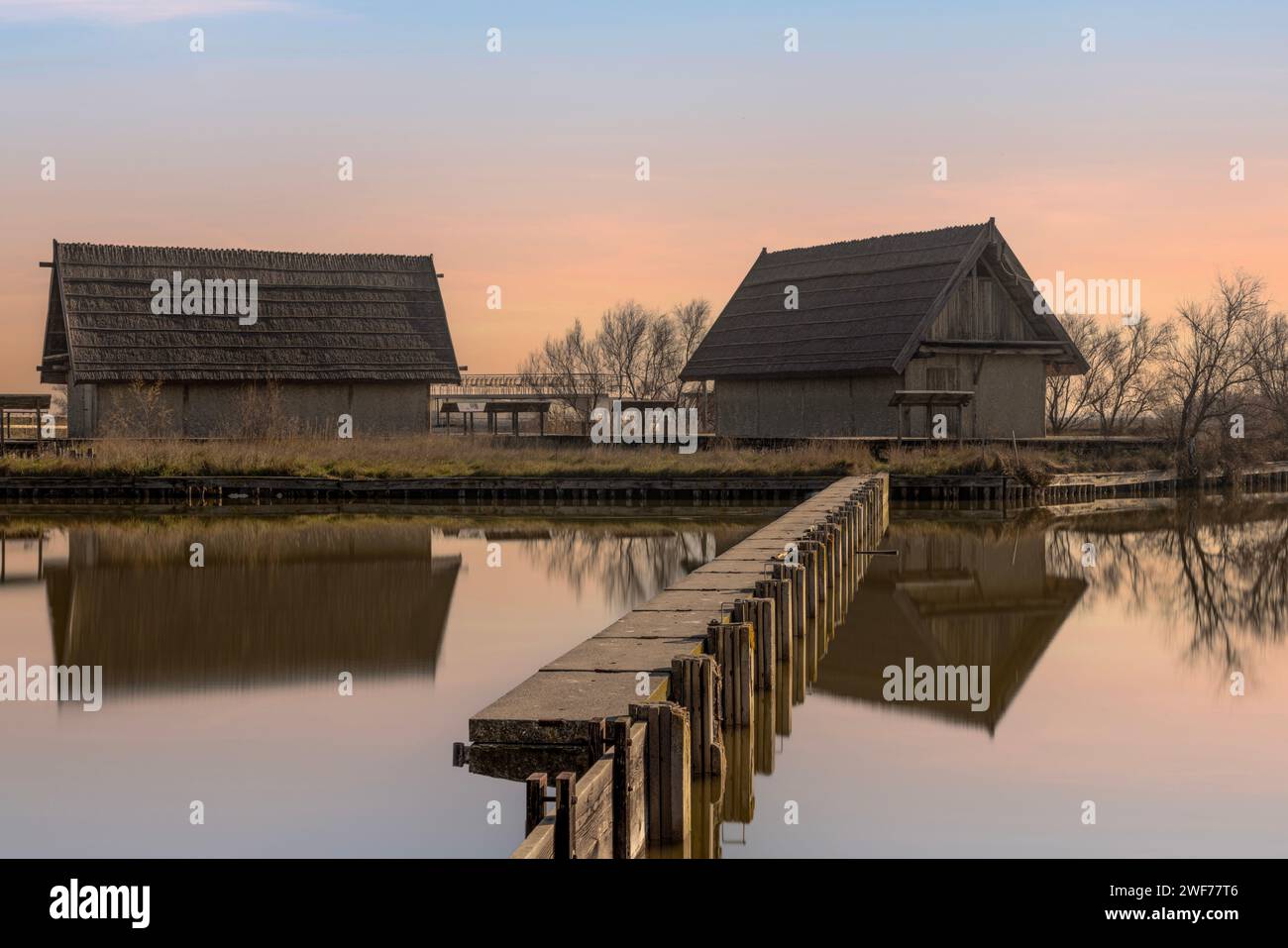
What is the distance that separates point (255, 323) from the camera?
45.1 meters

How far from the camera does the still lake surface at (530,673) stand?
9516 millimetres

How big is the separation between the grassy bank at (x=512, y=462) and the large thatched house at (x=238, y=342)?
15.0 feet

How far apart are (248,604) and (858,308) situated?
26.3 metres

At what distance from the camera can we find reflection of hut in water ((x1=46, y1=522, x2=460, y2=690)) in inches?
589

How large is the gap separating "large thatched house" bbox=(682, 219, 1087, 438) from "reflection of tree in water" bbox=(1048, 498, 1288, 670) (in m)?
7.01

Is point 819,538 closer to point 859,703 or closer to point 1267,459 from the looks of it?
point 859,703

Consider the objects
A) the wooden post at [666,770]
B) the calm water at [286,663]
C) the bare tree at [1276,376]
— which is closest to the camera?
the wooden post at [666,770]

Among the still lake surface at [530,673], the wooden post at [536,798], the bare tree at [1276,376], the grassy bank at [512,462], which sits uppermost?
the bare tree at [1276,376]

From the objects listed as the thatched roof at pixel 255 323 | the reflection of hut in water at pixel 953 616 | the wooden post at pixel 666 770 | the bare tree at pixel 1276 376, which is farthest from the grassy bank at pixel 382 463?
the wooden post at pixel 666 770

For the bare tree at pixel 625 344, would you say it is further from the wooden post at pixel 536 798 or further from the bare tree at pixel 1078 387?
the wooden post at pixel 536 798

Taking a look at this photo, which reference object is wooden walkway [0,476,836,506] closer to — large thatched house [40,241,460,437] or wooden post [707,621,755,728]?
large thatched house [40,241,460,437]

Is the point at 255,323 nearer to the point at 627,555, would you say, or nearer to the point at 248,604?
the point at 627,555
